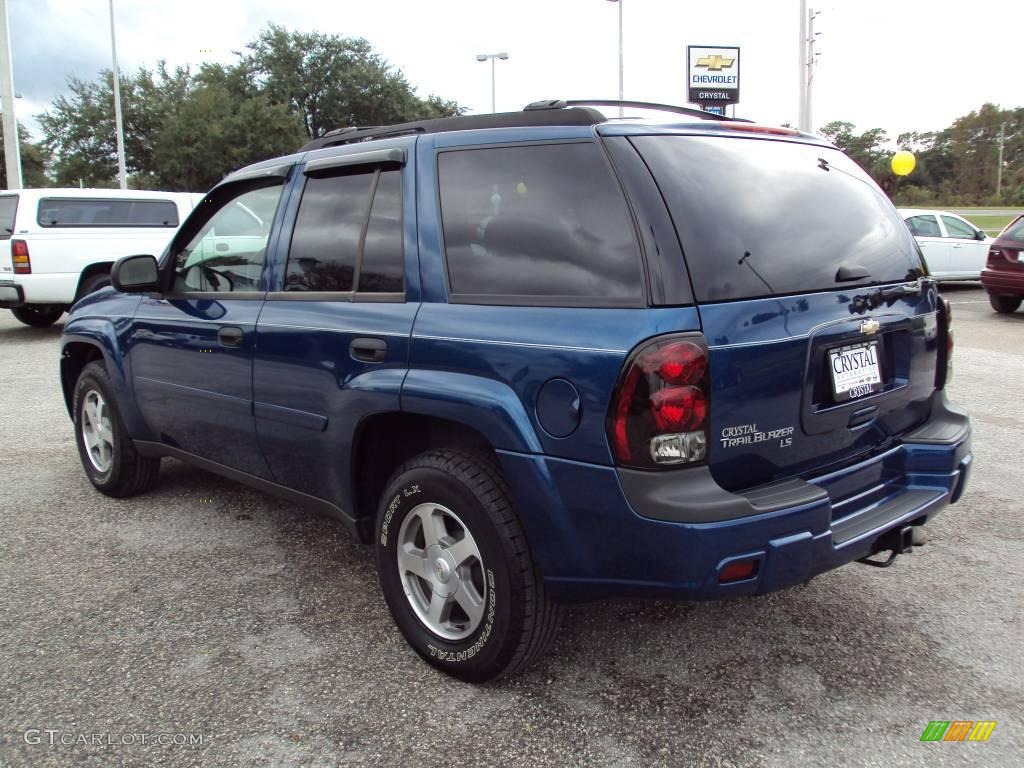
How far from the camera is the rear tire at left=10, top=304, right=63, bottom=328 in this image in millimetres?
12633

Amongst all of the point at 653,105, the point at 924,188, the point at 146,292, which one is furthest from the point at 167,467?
the point at 924,188

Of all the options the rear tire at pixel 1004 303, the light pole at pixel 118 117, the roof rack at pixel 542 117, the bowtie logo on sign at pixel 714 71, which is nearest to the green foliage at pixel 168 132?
the light pole at pixel 118 117

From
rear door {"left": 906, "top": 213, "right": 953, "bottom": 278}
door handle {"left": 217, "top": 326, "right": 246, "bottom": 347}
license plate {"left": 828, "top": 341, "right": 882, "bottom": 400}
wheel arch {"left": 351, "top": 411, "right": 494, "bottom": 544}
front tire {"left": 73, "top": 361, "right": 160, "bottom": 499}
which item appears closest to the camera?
license plate {"left": 828, "top": 341, "right": 882, "bottom": 400}

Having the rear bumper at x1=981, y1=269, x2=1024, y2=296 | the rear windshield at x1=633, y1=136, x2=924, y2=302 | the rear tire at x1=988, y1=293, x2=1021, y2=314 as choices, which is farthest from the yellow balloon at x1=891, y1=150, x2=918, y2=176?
the rear windshield at x1=633, y1=136, x2=924, y2=302

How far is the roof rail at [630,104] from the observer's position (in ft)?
9.43

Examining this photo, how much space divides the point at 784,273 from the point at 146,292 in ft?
10.2

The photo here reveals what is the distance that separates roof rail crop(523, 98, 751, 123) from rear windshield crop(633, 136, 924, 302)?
27cm

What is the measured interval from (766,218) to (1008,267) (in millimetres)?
11088

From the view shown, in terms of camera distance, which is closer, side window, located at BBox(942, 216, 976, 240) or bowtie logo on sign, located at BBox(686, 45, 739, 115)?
side window, located at BBox(942, 216, 976, 240)

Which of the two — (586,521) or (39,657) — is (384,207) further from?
(39,657)

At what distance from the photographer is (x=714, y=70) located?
2125cm

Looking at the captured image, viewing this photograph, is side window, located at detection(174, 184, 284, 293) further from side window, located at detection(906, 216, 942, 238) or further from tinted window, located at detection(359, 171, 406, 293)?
side window, located at detection(906, 216, 942, 238)

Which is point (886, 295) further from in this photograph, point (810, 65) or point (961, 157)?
point (961, 157)

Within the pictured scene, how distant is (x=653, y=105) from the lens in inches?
123
